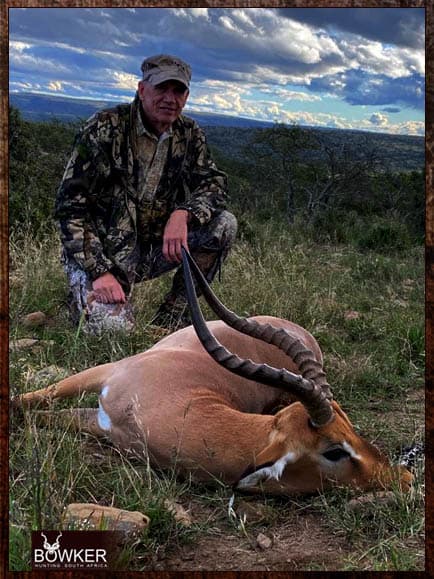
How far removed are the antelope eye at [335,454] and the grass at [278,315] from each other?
0.14 metres

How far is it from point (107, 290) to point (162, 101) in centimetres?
115

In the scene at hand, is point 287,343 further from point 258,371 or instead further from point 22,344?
point 22,344

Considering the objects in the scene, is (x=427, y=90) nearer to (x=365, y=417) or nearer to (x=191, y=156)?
(x=365, y=417)

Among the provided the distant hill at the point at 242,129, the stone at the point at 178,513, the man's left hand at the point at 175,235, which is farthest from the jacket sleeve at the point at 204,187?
the stone at the point at 178,513

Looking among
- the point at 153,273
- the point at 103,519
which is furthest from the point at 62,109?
the point at 153,273

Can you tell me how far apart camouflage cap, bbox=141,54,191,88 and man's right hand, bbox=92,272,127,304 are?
1652 mm

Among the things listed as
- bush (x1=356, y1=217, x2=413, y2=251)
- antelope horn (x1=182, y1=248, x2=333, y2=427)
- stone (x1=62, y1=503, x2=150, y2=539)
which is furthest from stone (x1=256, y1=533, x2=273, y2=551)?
bush (x1=356, y1=217, x2=413, y2=251)

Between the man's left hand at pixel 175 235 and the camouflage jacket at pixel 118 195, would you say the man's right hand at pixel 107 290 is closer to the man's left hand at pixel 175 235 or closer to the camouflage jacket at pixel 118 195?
the camouflage jacket at pixel 118 195

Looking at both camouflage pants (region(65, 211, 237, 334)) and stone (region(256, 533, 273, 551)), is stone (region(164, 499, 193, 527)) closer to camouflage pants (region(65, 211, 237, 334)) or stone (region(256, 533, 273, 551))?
stone (region(256, 533, 273, 551))

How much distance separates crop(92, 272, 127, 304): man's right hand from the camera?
469cm

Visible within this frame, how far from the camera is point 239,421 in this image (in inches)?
125

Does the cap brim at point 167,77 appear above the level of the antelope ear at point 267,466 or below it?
above

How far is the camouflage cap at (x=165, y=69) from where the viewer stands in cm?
281

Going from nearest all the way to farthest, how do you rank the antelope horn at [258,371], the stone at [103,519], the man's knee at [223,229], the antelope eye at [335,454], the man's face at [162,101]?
the stone at [103,519], the antelope horn at [258,371], the antelope eye at [335,454], the man's face at [162,101], the man's knee at [223,229]
